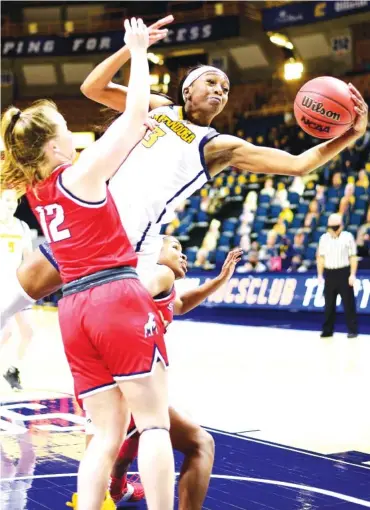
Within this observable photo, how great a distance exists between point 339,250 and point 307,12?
41.2 feet

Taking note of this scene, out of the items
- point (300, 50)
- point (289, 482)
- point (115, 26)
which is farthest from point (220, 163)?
point (115, 26)

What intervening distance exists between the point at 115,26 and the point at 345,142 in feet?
90.4

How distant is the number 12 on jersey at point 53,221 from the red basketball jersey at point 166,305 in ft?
2.71

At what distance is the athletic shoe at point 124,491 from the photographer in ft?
13.5

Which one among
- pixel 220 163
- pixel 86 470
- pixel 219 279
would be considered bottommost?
pixel 86 470

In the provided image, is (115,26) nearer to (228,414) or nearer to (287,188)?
(287,188)

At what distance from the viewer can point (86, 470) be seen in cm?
294

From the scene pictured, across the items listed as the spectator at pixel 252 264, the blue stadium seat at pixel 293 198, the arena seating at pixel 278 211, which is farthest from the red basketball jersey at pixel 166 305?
the blue stadium seat at pixel 293 198

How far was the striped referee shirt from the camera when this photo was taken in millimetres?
12344

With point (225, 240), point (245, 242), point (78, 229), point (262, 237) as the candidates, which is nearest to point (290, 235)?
point (262, 237)

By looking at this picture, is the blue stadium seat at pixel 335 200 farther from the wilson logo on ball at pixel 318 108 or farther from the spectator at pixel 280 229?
the wilson logo on ball at pixel 318 108

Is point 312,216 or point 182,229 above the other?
point 312,216

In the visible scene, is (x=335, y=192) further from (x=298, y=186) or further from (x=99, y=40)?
(x=99, y=40)

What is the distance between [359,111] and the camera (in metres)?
3.64
